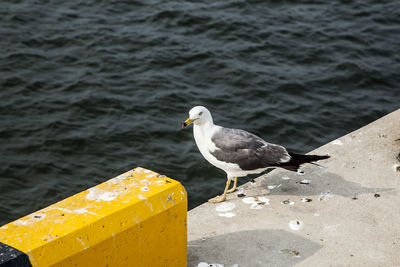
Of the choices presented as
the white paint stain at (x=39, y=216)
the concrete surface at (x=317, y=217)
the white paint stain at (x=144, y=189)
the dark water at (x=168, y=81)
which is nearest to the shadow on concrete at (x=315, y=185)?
the concrete surface at (x=317, y=217)

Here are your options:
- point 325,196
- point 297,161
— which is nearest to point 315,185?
point 325,196

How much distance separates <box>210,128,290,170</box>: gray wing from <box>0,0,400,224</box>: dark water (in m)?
2.04

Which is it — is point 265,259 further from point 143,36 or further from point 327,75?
point 143,36

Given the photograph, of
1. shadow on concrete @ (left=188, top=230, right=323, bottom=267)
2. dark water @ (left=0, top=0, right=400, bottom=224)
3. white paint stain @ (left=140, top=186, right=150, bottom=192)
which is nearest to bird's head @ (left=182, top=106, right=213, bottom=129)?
shadow on concrete @ (left=188, top=230, right=323, bottom=267)

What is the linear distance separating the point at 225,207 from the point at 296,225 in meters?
0.77

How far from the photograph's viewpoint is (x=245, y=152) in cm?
632

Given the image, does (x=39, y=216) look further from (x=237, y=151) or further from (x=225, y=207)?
(x=237, y=151)

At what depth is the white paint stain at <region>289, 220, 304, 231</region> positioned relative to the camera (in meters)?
5.67

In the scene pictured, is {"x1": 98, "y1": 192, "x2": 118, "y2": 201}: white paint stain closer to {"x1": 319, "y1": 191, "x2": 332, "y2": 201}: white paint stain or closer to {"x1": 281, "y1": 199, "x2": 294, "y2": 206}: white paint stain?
{"x1": 281, "y1": 199, "x2": 294, "y2": 206}: white paint stain

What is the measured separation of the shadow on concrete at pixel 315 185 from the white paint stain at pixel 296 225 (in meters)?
0.59

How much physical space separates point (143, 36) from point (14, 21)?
258 cm

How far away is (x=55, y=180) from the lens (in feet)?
28.0

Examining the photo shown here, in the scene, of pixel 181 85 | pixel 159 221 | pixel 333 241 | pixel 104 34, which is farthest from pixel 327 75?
pixel 159 221

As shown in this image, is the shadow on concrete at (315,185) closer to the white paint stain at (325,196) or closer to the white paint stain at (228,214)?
the white paint stain at (325,196)
